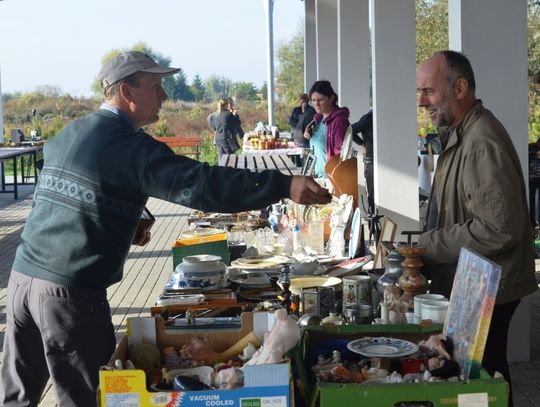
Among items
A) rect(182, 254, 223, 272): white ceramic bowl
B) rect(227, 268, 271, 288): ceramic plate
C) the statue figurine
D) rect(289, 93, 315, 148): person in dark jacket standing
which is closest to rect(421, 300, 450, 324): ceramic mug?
the statue figurine

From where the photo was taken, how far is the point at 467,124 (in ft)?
11.3

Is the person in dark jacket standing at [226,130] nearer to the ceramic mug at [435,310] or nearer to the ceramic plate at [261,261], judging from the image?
the ceramic plate at [261,261]

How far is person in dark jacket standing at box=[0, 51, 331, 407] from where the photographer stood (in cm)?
287

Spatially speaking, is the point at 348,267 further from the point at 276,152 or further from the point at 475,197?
the point at 276,152

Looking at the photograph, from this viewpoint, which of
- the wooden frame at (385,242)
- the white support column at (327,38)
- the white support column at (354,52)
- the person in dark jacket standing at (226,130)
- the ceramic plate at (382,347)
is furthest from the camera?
the person in dark jacket standing at (226,130)

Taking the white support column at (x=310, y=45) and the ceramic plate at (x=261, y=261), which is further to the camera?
the white support column at (x=310, y=45)

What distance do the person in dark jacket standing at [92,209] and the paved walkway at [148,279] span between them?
2.18 metres

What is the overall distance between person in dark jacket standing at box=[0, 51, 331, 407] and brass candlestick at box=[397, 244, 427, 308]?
0.54m

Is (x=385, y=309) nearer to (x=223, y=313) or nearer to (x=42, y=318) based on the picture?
(x=223, y=313)

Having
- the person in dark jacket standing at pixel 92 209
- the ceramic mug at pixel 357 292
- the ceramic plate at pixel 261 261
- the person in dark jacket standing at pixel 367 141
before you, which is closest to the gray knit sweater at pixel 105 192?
Answer: the person in dark jacket standing at pixel 92 209

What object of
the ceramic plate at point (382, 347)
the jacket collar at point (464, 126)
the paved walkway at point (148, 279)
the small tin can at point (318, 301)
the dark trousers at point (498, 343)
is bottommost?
the paved walkway at point (148, 279)

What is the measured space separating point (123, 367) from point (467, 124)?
165 centimetres

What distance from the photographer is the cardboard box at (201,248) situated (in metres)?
4.82

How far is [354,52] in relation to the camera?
13180 millimetres
